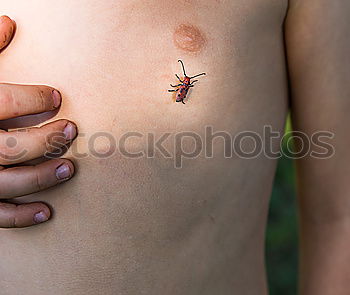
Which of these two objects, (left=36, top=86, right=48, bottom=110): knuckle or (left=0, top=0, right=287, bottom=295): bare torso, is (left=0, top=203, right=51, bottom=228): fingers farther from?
(left=36, top=86, right=48, bottom=110): knuckle

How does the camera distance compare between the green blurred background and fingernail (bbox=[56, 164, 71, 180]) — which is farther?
the green blurred background

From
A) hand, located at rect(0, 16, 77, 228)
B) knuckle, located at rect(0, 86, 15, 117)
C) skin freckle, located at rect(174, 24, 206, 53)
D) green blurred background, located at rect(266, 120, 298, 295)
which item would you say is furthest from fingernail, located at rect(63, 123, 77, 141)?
green blurred background, located at rect(266, 120, 298, 295)

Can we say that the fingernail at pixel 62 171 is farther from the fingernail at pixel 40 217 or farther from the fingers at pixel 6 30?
the fingers at pixel 6 30

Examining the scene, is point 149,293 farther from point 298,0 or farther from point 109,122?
point 298,0

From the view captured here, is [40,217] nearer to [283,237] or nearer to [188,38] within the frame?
[188,38]

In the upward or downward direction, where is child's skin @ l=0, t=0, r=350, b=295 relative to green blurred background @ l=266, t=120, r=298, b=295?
upward

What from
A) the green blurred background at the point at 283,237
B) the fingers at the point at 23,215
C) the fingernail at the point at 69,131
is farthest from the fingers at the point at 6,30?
the green blurred background at the point at 283,237

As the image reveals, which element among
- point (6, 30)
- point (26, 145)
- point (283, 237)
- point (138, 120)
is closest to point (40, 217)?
point (26, 145)
